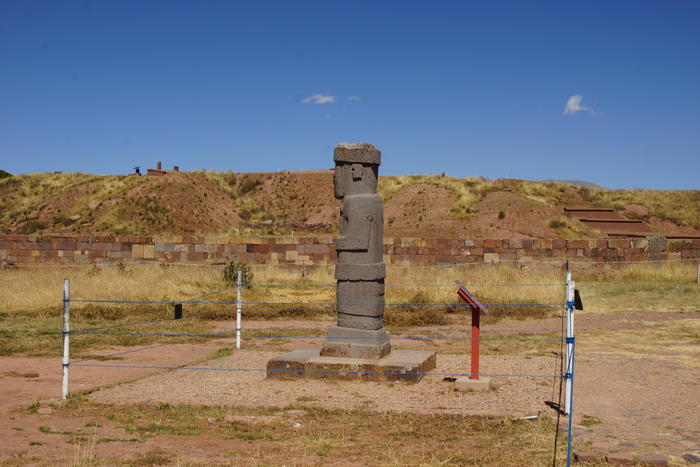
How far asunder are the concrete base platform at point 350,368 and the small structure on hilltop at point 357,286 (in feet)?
0.05

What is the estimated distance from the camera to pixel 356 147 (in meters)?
10.5

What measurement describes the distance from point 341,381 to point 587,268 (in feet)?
57.9

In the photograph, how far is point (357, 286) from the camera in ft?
34.1

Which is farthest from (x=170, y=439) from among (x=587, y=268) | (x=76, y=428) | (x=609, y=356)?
(x=587, y=268)

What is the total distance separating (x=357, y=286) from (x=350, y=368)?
4.08 ft

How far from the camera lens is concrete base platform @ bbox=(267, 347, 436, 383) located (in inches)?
379

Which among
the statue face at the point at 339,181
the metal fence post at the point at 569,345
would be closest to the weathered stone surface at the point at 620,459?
the metal fence post at the point at 569,345

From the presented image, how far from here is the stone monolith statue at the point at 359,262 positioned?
10297mm

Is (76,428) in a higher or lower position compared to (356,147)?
lower

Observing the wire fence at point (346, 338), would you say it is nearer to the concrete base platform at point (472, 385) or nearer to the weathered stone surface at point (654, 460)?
the concrete base platform at point (472, 385)

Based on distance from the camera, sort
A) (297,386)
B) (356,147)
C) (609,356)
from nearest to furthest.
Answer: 1. (297,386)
2. (356,147)
3. (609,356)

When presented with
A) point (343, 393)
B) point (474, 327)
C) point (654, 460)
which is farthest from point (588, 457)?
point (343, 393)

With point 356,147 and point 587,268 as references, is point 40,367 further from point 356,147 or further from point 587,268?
point 587,268

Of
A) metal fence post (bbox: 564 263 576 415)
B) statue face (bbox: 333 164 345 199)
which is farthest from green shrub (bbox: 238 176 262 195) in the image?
metal fence post (bbox: 564 263 576 415)
